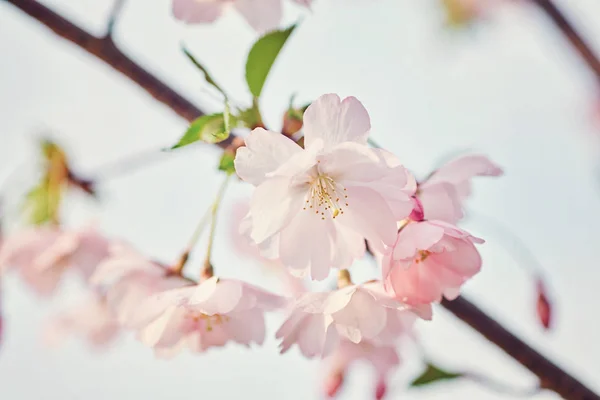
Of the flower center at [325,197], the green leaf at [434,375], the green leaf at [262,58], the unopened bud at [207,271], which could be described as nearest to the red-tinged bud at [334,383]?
the green leaf at [434,375]

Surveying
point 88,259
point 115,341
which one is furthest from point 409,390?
point 115,341

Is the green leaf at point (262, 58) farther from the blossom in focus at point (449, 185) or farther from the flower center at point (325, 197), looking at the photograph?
the blossom in focus at point (449, 185)

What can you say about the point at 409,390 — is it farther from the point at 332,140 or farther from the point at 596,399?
the point at 332,140

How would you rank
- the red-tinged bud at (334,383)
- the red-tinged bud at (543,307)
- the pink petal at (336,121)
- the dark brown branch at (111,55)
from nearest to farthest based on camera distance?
the pink petal at (336,121) → the dark brown branch at (111,55) → the red-tinged bud at (543,307) → the red-tinged bud at (334,383)

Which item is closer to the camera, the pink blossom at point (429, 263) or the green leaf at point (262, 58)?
the pink blossom at point (429, 263)

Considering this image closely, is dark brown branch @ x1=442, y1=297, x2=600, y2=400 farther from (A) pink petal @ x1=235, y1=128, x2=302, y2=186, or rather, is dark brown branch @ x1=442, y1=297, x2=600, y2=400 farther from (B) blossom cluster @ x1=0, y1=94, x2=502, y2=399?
(A) pink petal @ x1=235, y1=128, x2=302, y2=186
